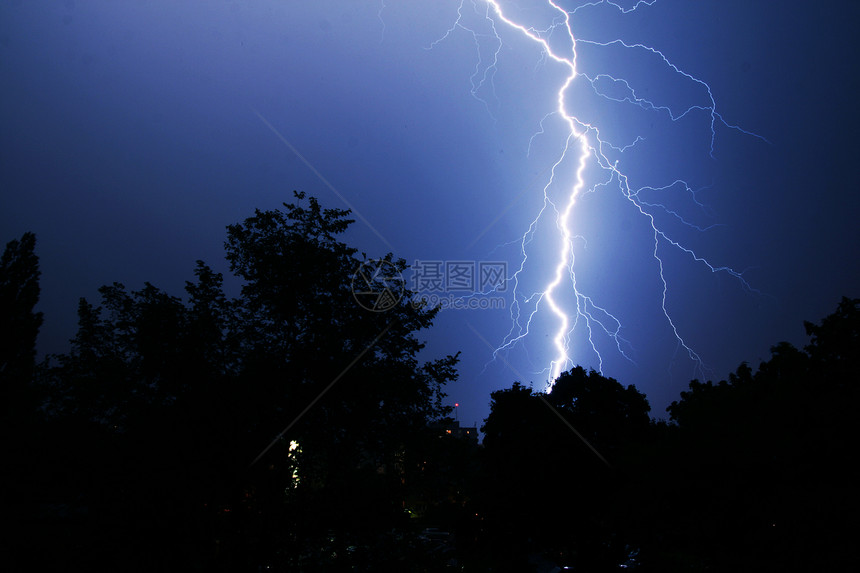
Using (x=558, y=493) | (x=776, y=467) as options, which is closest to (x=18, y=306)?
(x=558, y=493)

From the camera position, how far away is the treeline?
13.3 ft

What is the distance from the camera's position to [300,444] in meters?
5.17

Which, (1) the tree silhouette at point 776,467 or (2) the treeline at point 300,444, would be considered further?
(1) the tree silhouette at point 776,467

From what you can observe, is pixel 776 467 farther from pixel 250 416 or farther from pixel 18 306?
pixel 18 306

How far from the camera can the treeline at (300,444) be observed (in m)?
4.06

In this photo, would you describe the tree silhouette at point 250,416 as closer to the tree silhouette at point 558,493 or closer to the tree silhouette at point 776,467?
the tree silhouette at point 776,467

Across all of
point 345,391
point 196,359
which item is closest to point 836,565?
point 345,391

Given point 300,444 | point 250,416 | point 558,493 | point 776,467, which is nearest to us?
point 250,416

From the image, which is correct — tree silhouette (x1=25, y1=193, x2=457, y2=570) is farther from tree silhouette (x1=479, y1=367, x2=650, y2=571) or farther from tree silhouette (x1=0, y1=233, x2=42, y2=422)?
tree silhouette (x1=479, y1=367, x2=650, y2=571)

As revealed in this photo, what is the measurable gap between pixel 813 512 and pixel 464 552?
9114 millimetres

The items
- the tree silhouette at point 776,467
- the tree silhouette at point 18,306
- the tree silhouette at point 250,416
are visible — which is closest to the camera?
the tree silhouette at point 250,416

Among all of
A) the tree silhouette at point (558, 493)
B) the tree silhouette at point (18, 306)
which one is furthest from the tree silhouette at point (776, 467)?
the tree silhouette at point (18, 306)

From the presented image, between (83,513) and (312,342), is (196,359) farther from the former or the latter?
(83,513)

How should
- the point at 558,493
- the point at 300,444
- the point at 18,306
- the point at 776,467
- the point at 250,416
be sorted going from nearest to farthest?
the point at 250,416 → the point at 300,444 → the point at 776,467 → the point at 18,306 → the point at 558,493
